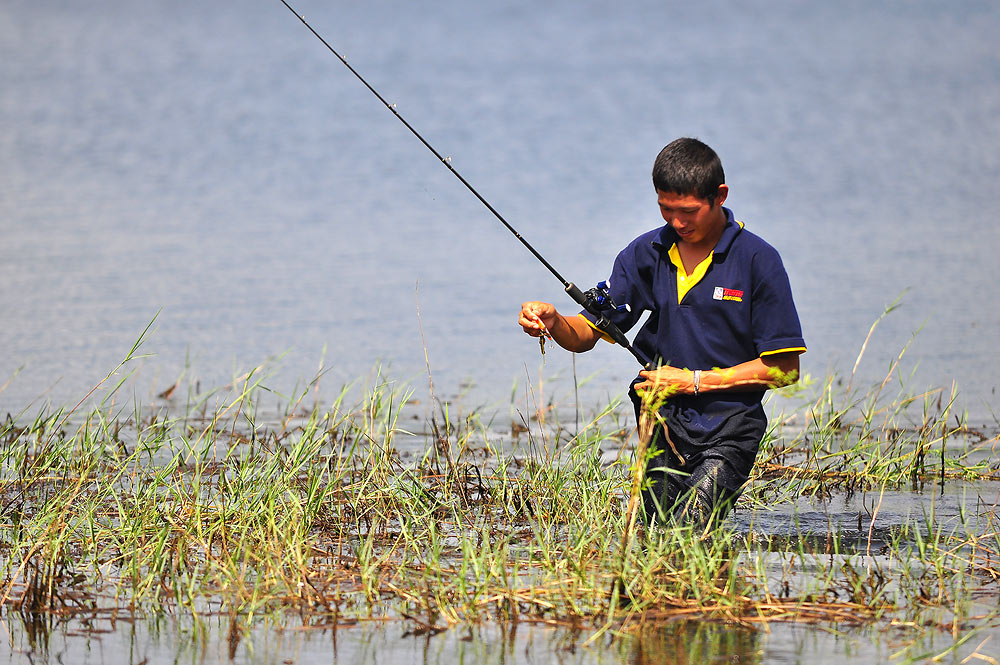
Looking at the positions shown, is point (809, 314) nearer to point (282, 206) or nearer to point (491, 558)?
point (491, 558)

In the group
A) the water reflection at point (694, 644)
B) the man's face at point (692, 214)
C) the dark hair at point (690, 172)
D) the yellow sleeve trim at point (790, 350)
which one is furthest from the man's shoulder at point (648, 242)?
the water reflection at point (694, 644)

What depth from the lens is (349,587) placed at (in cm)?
382

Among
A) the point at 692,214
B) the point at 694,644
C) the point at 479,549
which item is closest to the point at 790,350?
the point at 692,214

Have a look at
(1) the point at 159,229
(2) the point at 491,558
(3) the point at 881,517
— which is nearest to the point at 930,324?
(3) the point at 881,517

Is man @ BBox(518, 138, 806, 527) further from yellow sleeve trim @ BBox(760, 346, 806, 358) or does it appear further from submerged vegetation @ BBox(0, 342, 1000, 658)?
submerged vegetation @ BBox(0, 342, 1000, 658)

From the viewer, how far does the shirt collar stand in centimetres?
404

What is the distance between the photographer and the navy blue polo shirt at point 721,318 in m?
3.98

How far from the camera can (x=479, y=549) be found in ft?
14.2

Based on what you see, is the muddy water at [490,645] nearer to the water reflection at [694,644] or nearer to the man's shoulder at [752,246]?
the water reflection at [694,644]

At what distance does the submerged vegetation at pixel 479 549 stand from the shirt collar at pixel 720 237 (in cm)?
77

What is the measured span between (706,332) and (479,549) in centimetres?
103

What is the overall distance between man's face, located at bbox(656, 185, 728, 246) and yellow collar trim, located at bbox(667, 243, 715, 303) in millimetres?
72

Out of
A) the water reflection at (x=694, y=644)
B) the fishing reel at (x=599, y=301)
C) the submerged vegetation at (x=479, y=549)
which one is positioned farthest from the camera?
the fishing reel at (x=599, y=301)

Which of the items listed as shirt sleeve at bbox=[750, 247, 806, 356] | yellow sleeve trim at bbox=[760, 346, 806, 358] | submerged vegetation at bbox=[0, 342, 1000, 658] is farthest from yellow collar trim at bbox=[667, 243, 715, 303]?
submerged vegetation at bbox=[0, 342, 1000, 658]
